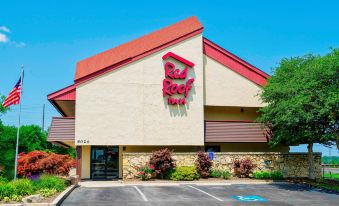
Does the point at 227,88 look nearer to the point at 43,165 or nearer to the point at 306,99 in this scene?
the point at 306,99

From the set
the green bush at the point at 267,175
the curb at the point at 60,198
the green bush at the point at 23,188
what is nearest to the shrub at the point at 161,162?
the green bush at the point at 267,175

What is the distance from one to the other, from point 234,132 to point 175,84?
595cm

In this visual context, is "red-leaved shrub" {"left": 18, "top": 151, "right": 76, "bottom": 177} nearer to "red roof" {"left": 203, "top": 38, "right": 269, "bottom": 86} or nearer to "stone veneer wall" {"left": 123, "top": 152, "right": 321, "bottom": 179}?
"stone veneer wall" {"left": 123, "top": 152, "right": 321, "bottom": 179}

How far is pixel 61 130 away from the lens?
91.6 ft

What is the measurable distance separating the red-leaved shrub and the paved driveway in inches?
258

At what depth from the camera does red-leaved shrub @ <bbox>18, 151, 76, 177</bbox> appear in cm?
2794

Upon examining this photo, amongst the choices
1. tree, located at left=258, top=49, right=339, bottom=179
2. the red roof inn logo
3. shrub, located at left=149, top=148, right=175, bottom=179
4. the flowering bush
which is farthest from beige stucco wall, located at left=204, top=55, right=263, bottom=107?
the flowering bush

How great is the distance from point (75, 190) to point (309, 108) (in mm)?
13987

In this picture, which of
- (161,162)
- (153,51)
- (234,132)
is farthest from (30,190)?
(234,132)

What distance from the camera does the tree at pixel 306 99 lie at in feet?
76.2

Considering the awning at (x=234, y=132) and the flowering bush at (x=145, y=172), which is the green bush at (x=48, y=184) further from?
the awning at (x=234, y=132)

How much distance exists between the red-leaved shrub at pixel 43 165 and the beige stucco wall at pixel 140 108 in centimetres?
260

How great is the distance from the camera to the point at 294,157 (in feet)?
96.1

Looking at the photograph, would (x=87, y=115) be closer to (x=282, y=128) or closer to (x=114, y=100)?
(x=114, y=100)
